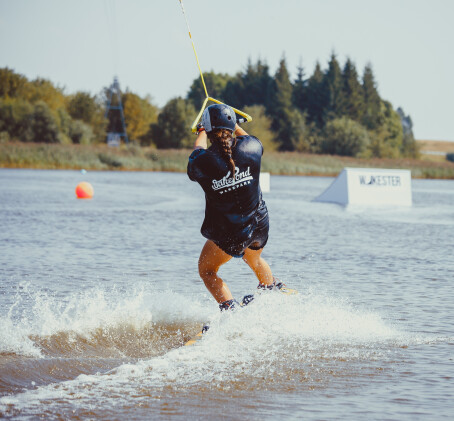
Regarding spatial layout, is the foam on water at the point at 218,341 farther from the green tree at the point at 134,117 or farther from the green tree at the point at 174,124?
the green tree at the point at 134,117

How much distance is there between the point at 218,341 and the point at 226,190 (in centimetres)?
112

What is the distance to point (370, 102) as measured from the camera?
9262 centimetres

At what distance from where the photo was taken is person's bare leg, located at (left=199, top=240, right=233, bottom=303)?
5.89 m

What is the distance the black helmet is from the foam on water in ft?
4.96

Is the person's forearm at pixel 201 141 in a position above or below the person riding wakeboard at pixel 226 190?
above

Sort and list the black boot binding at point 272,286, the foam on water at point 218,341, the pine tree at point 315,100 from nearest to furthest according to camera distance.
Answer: the foam on water at point 218,341, the black boot binding at point 272,286, the pine tree at point 315,100

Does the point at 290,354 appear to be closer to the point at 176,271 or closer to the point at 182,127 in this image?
the point at 176,271

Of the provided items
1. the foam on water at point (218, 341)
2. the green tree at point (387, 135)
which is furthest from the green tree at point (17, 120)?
the foam on water at point (218, 341)

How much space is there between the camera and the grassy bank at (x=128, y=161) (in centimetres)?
4791

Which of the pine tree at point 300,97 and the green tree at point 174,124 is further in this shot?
the pine tree at point 300,97

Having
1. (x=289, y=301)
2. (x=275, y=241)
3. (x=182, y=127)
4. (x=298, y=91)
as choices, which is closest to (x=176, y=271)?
(x=289, y=301)

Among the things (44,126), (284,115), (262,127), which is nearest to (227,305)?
(44,126)

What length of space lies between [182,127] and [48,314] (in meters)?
64.9

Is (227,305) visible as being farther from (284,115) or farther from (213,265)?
(284,115)
